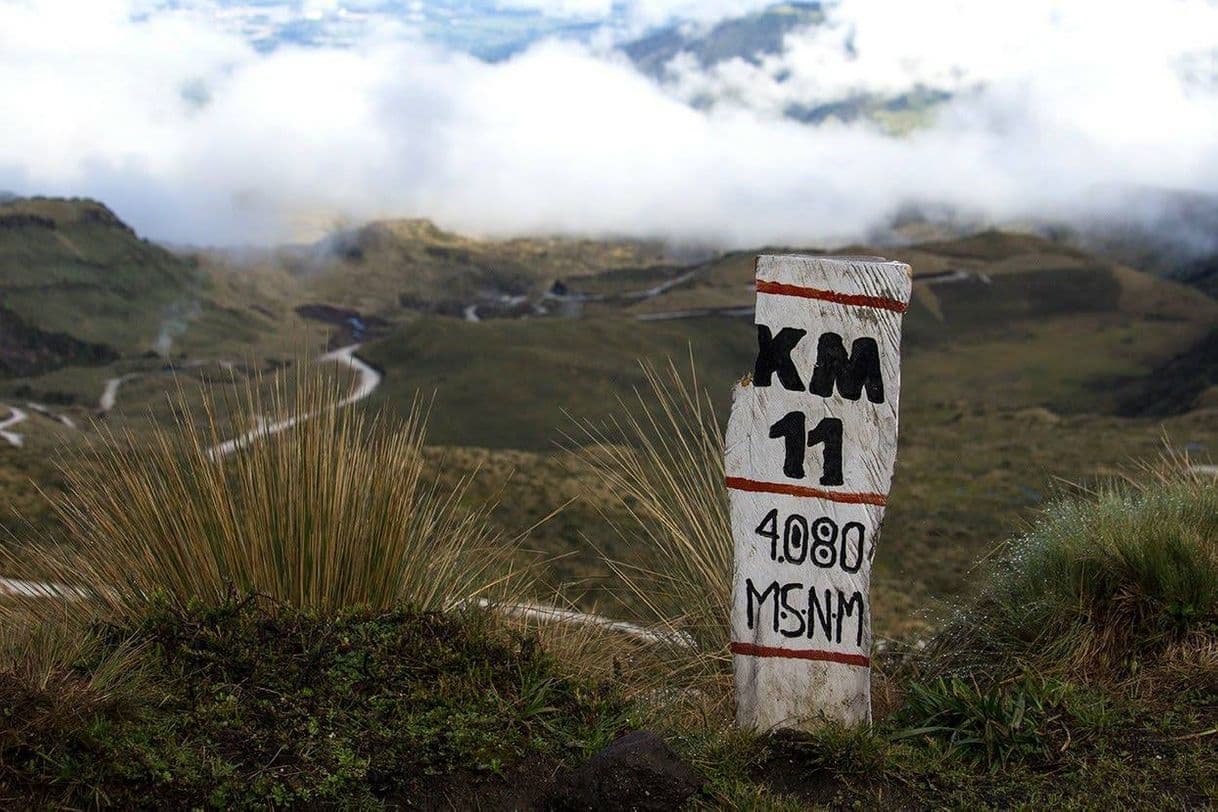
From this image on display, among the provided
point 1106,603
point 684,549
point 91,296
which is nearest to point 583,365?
point 684,549

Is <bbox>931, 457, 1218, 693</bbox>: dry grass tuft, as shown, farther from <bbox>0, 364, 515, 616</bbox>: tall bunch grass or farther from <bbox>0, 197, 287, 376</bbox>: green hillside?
<bbox>0, 197, 287, 376</bbox>: green hillside

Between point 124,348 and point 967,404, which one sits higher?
point 967,404

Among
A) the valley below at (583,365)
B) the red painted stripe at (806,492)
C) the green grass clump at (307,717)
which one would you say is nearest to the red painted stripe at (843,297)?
the red painted stripe at (806,492)

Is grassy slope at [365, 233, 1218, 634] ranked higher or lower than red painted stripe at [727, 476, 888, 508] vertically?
lower

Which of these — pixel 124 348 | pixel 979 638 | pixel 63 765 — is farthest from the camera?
pixel 124 348

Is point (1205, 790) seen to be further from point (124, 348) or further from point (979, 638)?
point (124, 348)

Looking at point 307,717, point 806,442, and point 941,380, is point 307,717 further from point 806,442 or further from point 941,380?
point 941,380

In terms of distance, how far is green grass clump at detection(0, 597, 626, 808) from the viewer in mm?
3584

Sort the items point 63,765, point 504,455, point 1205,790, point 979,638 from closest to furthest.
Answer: point 63,765
point 1205,790
point 979,638
point 504,455

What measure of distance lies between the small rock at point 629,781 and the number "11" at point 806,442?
132 centimetres

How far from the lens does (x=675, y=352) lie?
83.0m

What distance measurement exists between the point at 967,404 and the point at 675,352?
24712 mm

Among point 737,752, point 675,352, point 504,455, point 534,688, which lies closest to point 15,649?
point 534,688

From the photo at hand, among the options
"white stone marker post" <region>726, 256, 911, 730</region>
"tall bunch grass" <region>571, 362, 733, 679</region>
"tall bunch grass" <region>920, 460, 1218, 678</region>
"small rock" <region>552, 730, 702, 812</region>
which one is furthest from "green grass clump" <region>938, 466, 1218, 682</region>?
"small rock" <region>552, 730, 702, 812</region>
